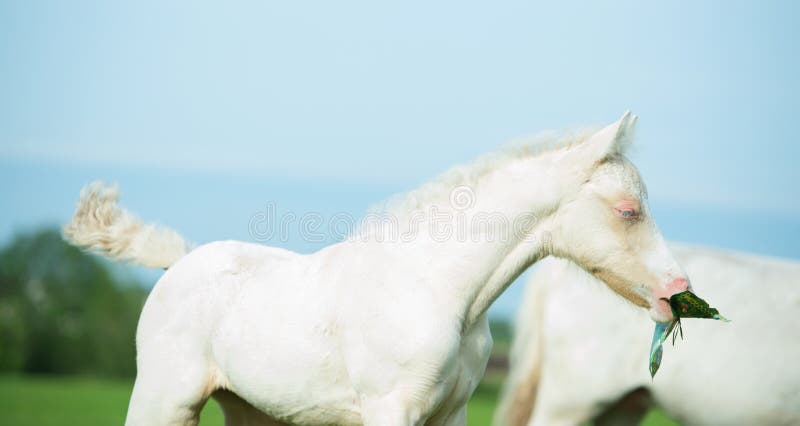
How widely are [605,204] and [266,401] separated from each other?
68.5 inches

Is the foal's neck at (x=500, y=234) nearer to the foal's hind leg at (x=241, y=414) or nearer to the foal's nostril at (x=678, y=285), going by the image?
the foal's nostril at (x=678, y=285)

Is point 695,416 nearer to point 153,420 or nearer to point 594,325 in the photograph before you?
point 594,325

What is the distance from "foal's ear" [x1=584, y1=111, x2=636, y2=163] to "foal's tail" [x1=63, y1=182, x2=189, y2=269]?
7.58ft

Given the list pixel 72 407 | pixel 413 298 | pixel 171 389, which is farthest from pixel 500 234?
pixel 72 407

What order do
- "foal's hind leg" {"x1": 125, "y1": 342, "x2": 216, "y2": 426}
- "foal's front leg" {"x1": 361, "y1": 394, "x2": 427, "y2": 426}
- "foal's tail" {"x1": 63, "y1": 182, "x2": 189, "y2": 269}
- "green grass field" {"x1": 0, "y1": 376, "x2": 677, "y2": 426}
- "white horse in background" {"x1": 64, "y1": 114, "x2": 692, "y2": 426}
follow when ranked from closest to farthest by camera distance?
"foal's front leg" {"x1": 361, "y1": 394, "x2": 427, "y2": 426} → "white horse in background" {"x1": 64, "y1": 114, "x2": 692, "y2": 426} → "foal's hind leg" {"x1": 125, "y1": 342, "x2": 216, "y2": 426} → "foal's tail" {"x1": 63, "y1": 182, "x2": 189, "y2": 269} → "green grass field" {"x1": 0, "y1": 376, "x2": 677, "y2": 426}

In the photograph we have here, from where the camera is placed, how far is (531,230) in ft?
11.4

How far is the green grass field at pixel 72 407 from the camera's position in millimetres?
13711

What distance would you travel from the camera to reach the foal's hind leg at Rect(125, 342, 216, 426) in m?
3.79

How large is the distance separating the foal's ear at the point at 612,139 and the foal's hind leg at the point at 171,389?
2052 millimetres

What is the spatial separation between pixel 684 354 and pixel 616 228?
97.9 inches

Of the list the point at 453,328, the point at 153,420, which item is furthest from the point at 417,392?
the point at 153,420

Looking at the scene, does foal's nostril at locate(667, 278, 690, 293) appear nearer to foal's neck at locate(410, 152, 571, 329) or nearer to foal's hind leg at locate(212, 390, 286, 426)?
foal's neck at locate(410, 152, 571, 329)

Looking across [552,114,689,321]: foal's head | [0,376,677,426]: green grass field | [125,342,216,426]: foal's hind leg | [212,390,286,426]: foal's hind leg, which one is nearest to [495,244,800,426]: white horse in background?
[552,114,689,321]: foal's head

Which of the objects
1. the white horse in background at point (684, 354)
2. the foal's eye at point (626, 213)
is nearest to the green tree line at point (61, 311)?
the white horse in background at point (684, 354)
